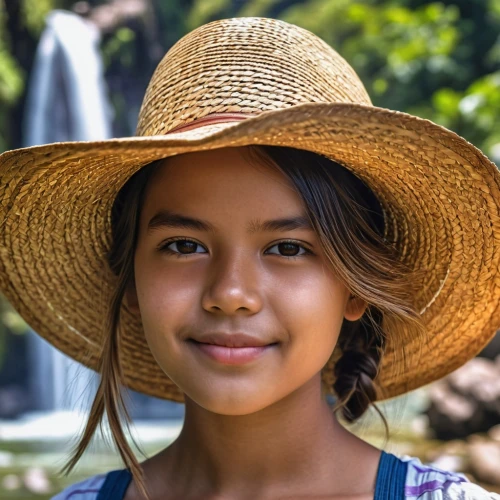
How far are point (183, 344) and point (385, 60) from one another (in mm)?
2287

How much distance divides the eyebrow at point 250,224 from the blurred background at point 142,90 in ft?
5.39

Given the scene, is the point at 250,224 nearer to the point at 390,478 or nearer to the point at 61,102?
the point at 390,478

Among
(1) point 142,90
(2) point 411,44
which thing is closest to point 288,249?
(2) point 411,44

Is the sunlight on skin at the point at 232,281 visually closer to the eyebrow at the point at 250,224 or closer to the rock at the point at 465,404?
the eyebrow at the point at 250,224

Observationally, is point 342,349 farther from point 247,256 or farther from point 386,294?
point 247,256

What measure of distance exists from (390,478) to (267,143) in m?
0.53

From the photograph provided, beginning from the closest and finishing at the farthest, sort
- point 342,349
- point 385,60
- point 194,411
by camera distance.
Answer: point 194,411 < point 342,349 < point 385,60

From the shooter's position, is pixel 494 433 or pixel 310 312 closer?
pixel 310 312

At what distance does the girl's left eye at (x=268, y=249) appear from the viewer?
1042 mm

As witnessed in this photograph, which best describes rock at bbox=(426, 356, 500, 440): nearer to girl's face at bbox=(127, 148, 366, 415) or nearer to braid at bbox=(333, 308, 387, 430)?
braid at bbox=(333, 308, 387, 430)

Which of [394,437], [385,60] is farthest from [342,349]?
[385,60]

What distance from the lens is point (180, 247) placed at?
3.51 feet

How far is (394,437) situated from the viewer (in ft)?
9.30

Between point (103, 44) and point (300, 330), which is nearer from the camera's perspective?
point (300, 330)
